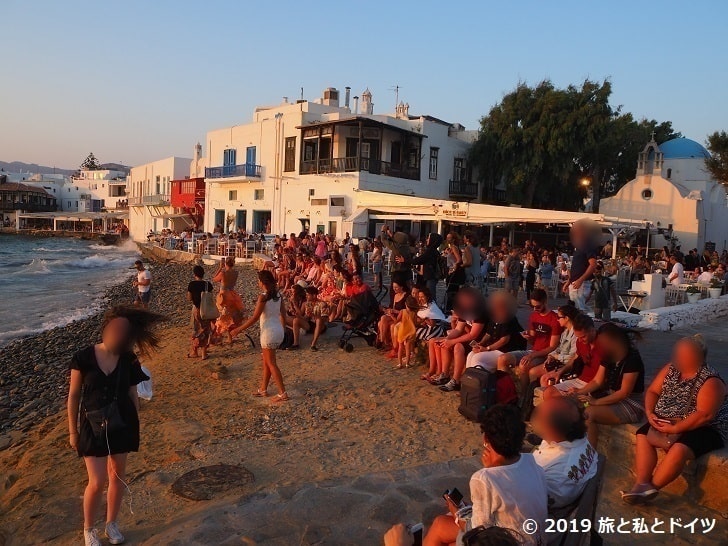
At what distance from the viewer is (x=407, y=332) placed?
7410mm

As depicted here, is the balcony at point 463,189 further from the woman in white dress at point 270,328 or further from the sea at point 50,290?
the woman in white dress at point 270,328

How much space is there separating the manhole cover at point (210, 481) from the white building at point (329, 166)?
779 inches

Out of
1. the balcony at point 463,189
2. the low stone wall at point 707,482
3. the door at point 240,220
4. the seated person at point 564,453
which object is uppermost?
the balcony at point 463,189

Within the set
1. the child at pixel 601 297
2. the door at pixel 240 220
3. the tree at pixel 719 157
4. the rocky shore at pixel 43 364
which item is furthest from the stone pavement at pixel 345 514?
the door at pixel 240 220

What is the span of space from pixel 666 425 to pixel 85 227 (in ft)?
265

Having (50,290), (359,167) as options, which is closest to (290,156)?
(359,167)

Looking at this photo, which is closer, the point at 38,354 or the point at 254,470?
the point at 254,470

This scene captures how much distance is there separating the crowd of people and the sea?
878 cm

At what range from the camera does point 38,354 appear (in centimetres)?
1112

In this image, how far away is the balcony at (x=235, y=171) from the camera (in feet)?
106

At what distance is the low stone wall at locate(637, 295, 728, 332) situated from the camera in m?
9.50

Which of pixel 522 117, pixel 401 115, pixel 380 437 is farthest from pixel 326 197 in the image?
pixel 380 437

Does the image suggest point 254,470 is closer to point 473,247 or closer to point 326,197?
point 473,247

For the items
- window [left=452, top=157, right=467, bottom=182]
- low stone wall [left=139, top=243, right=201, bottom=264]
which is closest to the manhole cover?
low stone wall [left=139, top=243, right=201, bottom=264]
